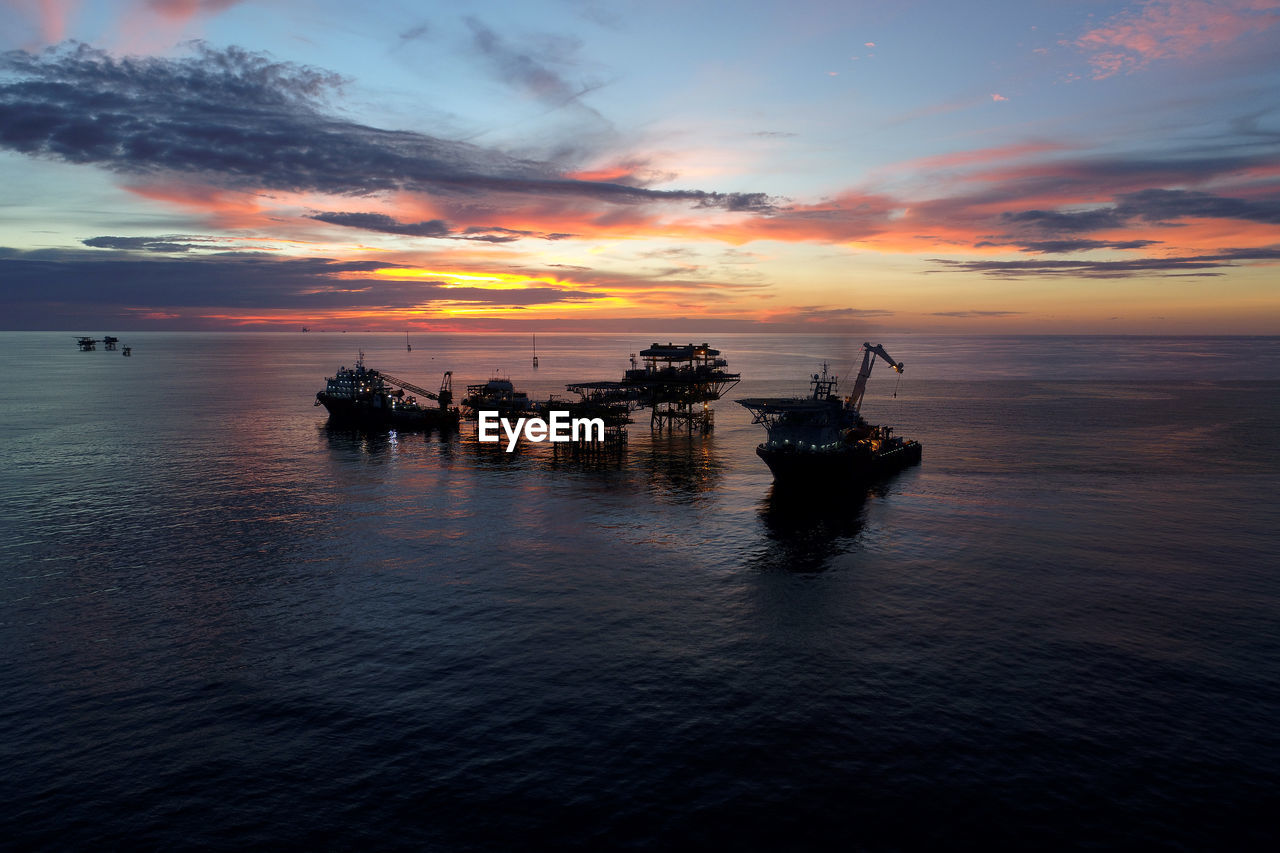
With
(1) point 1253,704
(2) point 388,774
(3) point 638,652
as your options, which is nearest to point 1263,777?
(1) point 1253,704

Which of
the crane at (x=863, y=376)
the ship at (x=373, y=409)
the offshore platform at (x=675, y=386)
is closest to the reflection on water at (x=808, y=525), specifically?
the crane at (x=863, y=376)

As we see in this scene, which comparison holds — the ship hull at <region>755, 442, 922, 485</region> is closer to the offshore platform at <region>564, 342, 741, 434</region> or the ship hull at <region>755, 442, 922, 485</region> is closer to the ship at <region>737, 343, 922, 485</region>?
the ship at <region>737, 343, 922, 485</region>

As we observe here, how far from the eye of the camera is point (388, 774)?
33.4 metres

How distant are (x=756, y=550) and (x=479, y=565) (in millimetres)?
27008

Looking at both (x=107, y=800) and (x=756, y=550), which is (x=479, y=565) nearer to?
(x=756, y=550)

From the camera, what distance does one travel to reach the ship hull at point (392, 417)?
152 metres

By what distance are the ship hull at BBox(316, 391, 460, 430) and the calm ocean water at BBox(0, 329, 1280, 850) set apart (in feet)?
207

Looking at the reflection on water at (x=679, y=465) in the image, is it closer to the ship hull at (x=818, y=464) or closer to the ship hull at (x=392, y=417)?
the ship hull at (x=818, y=464)

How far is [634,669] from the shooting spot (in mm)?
43406

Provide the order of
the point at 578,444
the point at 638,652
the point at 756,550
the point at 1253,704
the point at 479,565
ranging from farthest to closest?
1. the point at 578,444
2. the point at 756,550
3. the point at 479,565
4. the point at 638,652
5. the point at 1253,704

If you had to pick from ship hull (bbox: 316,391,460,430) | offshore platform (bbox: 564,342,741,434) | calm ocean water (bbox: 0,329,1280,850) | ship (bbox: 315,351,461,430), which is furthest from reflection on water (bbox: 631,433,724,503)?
ship (bbox: 315,351,461,430)

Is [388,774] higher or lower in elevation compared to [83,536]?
lower

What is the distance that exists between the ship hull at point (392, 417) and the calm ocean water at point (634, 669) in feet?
207

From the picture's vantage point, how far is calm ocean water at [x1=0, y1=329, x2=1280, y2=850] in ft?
102
